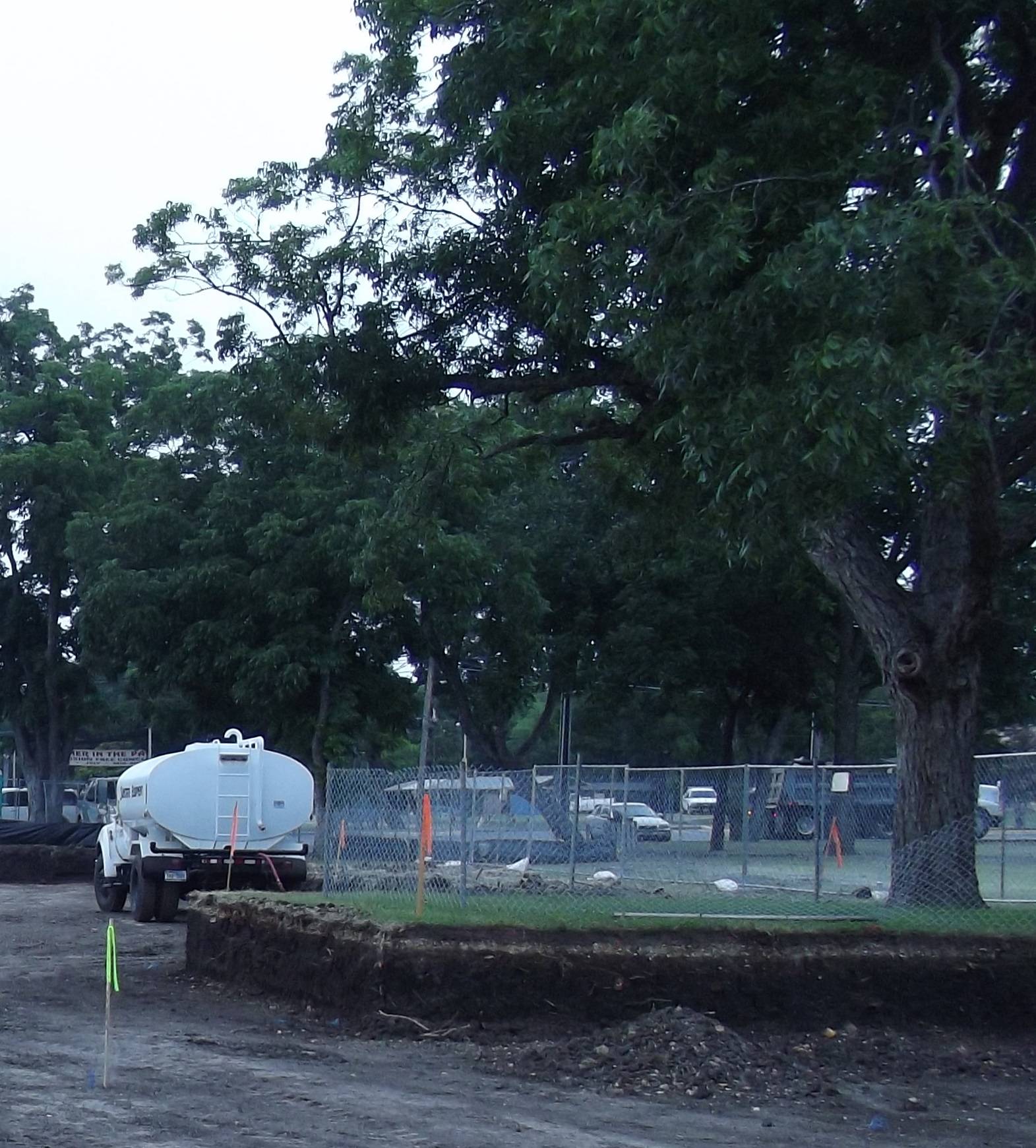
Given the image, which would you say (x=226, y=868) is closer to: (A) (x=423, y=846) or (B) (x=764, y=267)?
(A) (x=423, y=846)

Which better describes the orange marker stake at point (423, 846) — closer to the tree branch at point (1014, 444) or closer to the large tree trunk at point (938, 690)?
the large tree trunk at point (938, 690)

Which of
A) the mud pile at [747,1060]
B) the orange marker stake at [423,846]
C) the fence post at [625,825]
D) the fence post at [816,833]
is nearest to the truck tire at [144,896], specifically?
the fence post at [625,825]

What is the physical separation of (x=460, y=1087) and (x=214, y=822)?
14.7m

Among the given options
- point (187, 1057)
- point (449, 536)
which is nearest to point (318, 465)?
point (449, 536)

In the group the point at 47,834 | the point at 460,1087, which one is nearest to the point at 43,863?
the point at 47,834

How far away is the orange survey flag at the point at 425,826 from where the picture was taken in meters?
15.1

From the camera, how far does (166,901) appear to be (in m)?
24.5

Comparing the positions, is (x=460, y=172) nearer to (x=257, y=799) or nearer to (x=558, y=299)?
(x=558, y=299)

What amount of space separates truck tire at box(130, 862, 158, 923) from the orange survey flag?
814cm

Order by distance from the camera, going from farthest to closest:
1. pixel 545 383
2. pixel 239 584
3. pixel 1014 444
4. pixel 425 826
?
pixel 239 584 → pixel 545 383 → pixel 425 826 → pixel 1014 444

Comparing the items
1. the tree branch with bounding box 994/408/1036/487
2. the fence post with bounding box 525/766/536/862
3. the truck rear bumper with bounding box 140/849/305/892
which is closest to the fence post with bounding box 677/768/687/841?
the fence post with bounding box 525/766/536/862

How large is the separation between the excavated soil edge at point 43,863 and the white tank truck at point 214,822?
1104cm

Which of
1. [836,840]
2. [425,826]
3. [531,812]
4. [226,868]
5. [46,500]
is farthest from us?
[46,500]

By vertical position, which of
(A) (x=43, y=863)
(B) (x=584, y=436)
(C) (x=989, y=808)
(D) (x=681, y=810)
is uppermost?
(B) (x=584, y=436)
